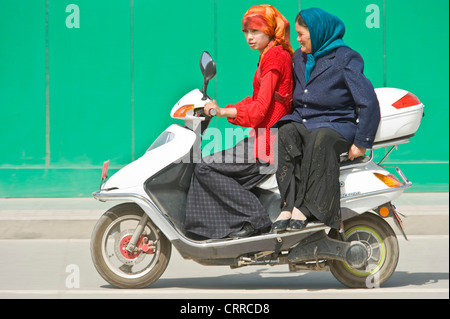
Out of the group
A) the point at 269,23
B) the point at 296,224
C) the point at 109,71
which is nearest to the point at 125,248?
the point at 296,224

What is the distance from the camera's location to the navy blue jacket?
20.1 ft

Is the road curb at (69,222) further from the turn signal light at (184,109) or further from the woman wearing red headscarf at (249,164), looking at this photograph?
the turn signal light at (184,109)

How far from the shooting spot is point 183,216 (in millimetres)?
6363

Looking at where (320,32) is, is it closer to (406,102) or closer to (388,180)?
(406,102)

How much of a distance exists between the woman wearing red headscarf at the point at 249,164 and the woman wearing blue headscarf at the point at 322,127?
0.13m

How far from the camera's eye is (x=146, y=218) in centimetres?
633

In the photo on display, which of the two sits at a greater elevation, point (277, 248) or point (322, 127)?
point (322, 127)

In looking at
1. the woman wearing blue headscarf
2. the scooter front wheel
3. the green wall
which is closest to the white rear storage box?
the woman wearing blue headscarf

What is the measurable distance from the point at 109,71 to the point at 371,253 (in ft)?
19.7

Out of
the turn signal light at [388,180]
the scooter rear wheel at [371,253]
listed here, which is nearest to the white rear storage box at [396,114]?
the turn signal light at [388,180]

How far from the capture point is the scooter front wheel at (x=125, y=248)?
20.9ft

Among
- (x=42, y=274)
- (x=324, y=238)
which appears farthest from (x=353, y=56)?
(x=42, y=274)

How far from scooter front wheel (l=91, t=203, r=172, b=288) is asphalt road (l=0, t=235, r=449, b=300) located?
0.10 meters

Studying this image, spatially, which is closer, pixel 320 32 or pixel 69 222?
pixel 320 32
